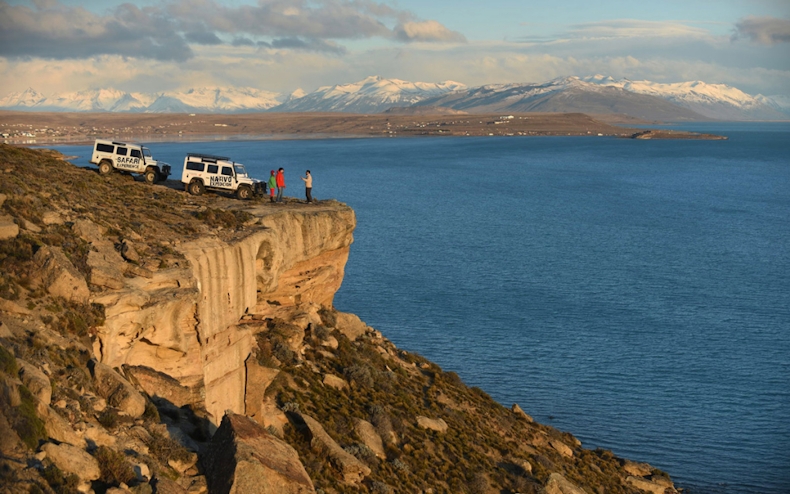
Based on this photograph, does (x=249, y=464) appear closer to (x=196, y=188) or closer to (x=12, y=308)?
(x=12, y=308)

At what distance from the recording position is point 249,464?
12.5 metres

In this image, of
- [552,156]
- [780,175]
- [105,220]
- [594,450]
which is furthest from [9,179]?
[552,156]

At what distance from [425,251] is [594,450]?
34061mm

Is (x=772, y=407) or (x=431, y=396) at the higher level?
(x=431, y=396)

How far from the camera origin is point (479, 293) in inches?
2111

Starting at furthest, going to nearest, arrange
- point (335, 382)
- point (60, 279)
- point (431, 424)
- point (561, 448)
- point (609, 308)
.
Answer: point (609, 308), point (561, 448), point (431, 424), point (335, 382), point (60, 279)

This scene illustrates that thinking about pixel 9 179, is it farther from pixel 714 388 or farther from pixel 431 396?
pixel 714 388

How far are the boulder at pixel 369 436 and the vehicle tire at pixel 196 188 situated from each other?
46.9 ft

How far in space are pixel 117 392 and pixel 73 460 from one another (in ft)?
9.97

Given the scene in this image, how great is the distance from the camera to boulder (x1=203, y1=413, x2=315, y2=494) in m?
12.3

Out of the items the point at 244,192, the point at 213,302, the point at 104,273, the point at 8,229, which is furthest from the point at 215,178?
the point at 104,273

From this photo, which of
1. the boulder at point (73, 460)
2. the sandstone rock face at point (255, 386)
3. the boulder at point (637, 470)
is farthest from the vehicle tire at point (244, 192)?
the boulder at point (73, 460)

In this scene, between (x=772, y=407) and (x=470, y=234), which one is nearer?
(x=772, y=407)

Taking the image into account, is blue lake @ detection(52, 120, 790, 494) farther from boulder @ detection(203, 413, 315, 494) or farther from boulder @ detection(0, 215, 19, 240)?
boulder @ detection(0, 215, 19, 240)
